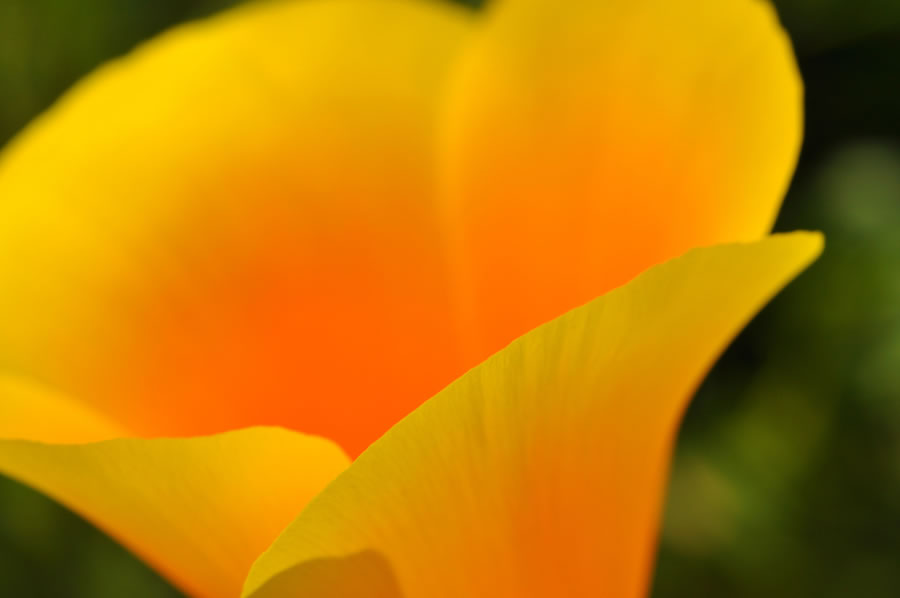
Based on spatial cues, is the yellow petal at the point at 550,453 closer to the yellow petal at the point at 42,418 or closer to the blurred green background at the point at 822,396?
the yellow petal at the point at 42,418

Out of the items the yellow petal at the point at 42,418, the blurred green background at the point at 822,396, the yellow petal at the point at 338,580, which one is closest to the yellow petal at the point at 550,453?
the yellow petal at the point at 338,580

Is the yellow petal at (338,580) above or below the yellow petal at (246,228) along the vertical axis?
below

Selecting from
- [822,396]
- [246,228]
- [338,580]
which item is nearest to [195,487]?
[338,580]

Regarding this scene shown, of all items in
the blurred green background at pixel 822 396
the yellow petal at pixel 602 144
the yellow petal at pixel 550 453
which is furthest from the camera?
the blurred green background at pixel 822 396

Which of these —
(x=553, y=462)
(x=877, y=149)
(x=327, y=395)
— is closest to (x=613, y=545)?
(x=553, y=462)

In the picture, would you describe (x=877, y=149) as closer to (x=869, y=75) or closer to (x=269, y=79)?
(x=869, y=75)
